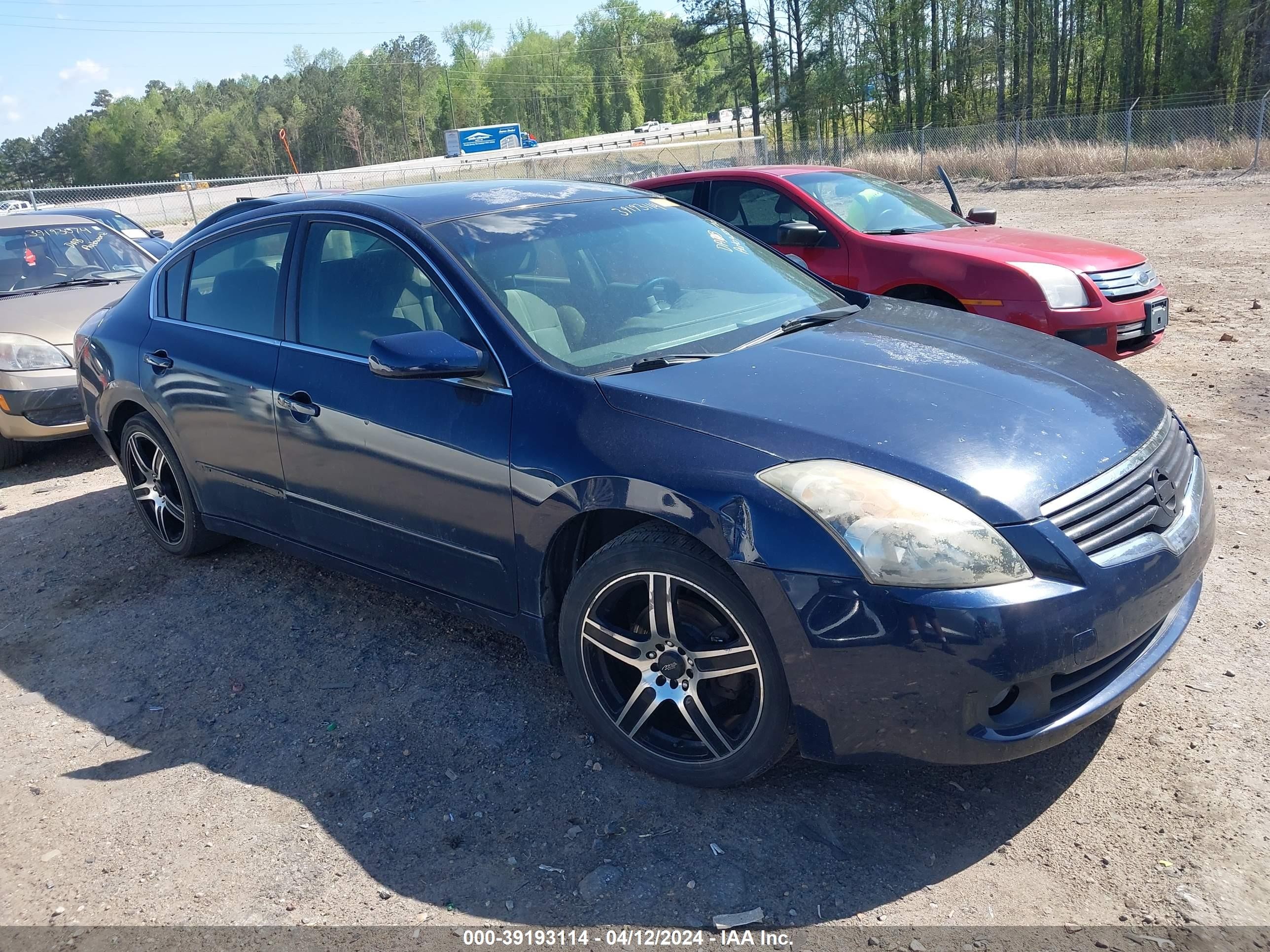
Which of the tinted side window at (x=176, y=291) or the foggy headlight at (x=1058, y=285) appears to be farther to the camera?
the foggy headlight at (x=1058, y=285)

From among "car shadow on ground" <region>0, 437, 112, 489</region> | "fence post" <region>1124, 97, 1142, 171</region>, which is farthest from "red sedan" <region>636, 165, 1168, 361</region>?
"fence post" <region>1124, 97, 1142, 171</region>

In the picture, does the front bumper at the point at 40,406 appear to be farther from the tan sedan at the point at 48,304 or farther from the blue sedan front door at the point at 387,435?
the blue sedan front door at the point at 387,435

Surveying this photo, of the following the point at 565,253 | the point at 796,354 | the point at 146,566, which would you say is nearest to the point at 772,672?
the point at 796,354

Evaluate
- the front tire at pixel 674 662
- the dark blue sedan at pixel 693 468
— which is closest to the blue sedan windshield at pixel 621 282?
the dark blue sedan at pixel 693 468

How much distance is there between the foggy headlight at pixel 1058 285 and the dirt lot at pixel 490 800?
2.24 m

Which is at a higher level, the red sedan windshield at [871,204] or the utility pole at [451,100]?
the utility pole at [451,100]

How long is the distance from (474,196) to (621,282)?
784 millimetres

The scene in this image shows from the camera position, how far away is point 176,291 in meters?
4.64

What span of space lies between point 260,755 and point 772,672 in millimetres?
1835

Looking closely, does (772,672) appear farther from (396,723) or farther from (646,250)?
(646,250)

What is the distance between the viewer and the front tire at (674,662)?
264cm

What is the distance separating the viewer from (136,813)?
3047mm

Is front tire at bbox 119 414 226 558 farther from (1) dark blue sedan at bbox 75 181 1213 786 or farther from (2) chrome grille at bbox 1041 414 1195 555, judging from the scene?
(2) chrome grille at bbox 1041 414 1195 555

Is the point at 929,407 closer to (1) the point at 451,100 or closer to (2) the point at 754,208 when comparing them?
(2) the point at 754,208
